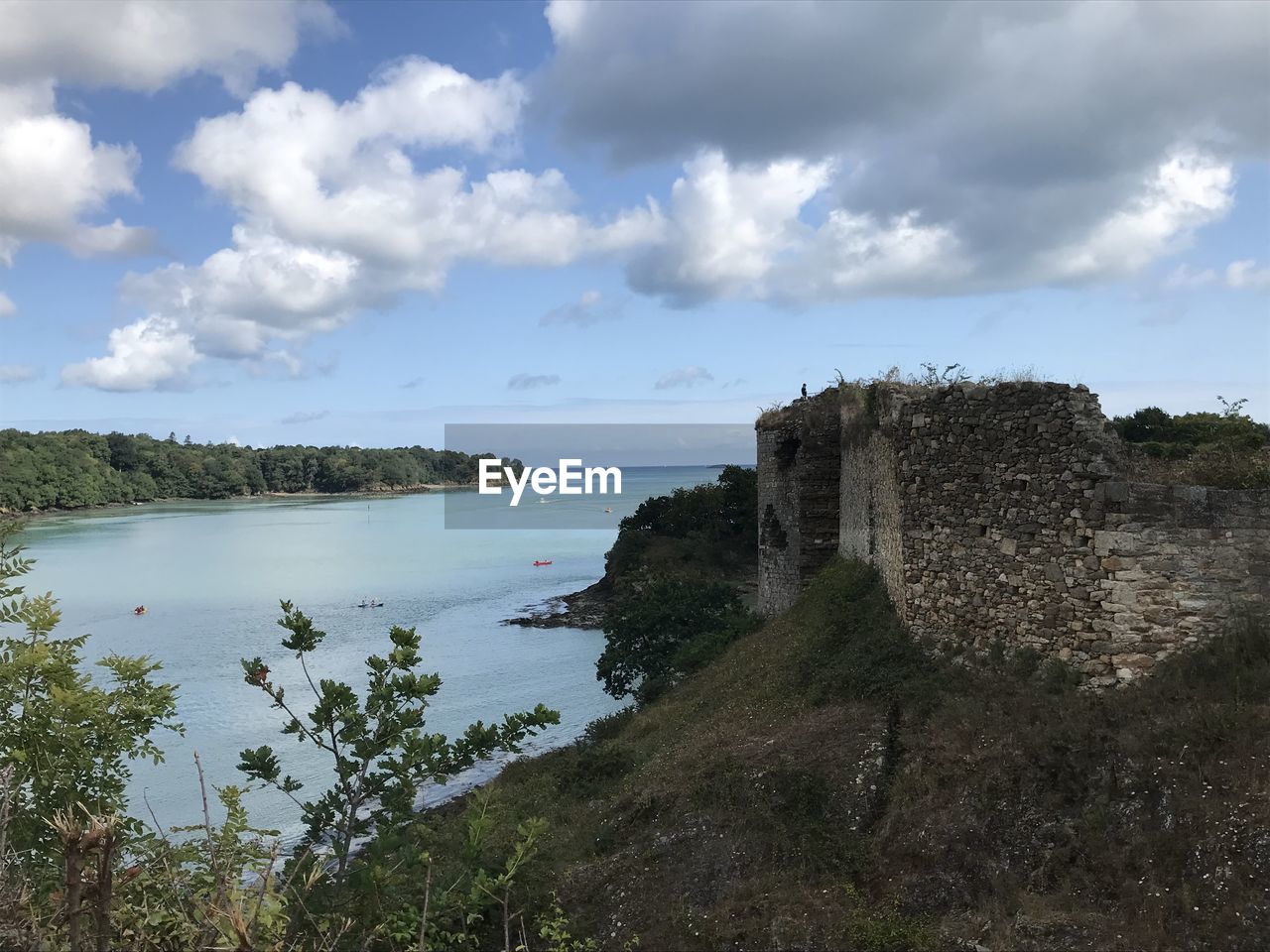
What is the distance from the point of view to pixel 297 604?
5075 cm

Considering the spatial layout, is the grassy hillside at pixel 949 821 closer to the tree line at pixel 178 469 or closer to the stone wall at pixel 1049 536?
the stone wall at pixel 1049 536

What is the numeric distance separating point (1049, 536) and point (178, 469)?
490 feet

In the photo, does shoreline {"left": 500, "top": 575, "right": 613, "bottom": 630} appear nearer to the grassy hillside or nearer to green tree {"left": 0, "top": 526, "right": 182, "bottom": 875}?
the grassy hillside

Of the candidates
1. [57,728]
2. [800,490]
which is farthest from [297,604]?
[57,728]

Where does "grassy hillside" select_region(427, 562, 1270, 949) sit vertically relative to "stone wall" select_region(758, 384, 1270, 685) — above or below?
below

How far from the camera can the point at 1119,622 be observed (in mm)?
9180

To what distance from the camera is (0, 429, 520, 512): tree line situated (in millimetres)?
106750

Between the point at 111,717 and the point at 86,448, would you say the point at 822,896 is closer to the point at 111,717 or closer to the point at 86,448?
the point at 111,717

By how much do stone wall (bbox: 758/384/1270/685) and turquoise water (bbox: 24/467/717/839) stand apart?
1530 centimetres

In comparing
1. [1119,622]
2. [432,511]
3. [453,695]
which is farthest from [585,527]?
[1119,622]

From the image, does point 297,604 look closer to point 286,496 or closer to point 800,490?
point 800,490

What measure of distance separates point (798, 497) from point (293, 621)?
44.1 feet

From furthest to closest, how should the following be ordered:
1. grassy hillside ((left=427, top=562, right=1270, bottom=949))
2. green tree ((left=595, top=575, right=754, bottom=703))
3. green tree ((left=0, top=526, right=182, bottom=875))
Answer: green tree ((left=595, top=575, right=754, bottom=703)) < grassy hillside ((left=427, top=562, right=1270, bottom=949)) < green tree ((left=0, top=526, right=182, bottom=875))

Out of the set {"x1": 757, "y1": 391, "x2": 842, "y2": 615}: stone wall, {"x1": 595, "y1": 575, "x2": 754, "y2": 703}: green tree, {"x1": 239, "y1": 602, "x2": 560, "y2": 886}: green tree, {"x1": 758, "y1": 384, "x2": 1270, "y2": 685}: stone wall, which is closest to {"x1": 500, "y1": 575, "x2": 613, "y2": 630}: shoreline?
{"x1": 595, "y1": 575, "x2": 754, "y2": 703}: green tree
